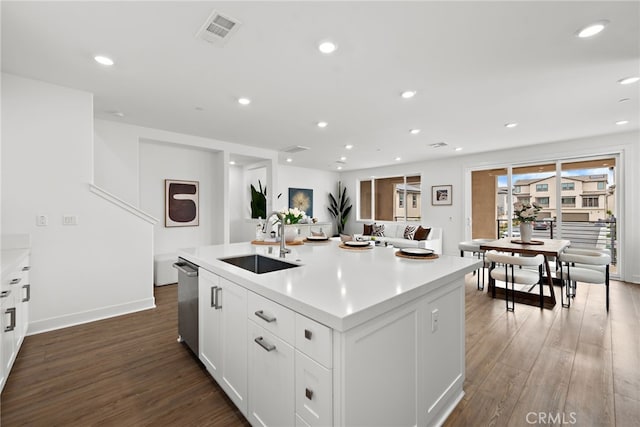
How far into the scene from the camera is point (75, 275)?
2885 mm

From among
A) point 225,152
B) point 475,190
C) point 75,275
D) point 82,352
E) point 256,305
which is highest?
point 225,152

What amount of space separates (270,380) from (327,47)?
228 centimetres

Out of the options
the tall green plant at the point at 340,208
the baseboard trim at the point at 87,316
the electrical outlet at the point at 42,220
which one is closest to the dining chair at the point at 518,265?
the baseboard trim at the point at 87,316

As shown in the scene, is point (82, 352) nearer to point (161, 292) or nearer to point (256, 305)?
point (161, 292)

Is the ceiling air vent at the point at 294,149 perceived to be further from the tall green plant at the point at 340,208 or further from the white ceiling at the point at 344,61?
the tall green plant at the point at 340,208

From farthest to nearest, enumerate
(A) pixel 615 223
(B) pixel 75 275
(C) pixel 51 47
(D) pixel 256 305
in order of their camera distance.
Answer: (A) pixel 615 223, (B) pixel 75 275, (C) pixel 51 47, (D) pixel 256 305

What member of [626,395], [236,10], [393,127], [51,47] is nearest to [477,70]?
[393,127]

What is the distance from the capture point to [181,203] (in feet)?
16.5

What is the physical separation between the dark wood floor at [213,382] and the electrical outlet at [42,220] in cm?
108

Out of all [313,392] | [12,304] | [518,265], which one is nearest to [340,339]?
[313,392]

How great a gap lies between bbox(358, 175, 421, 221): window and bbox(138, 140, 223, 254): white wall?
5169 millimetres

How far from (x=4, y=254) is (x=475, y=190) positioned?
25.4ft

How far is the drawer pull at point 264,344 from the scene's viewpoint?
1235 mm

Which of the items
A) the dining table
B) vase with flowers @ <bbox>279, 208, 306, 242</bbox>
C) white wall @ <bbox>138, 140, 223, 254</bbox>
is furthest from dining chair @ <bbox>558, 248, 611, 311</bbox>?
white wall @ <bbox>138, 140, 223, 254</bbox>
